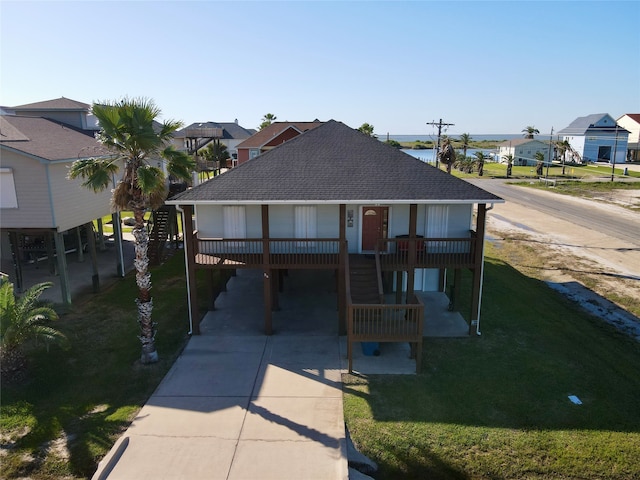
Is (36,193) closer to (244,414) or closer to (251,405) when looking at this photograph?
(251,405)

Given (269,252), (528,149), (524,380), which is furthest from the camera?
(528,149)

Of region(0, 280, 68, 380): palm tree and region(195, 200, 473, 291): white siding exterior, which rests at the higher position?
region(195, 200, 473, 291): white siding exterior

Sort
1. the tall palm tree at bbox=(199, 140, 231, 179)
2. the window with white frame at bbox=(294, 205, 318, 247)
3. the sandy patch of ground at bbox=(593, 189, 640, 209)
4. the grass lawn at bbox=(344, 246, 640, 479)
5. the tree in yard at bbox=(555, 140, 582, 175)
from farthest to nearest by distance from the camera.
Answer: the tree in yard at bbox=(555, 140, 582, 175), the tall palm tree at bbox=(199, 140, 231, 179), the sandy patch of ground at bbox=(593, 189, 640, 209), the window with white frame at bbox=(294, 205, 318, 247), the grass lawn at bbox=(344, 246, 640, 479)

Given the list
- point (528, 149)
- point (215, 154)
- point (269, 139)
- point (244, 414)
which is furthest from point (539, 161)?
point (244, 414)

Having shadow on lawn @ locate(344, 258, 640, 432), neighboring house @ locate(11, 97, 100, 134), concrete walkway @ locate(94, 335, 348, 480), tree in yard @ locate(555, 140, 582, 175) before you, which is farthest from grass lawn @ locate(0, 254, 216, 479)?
tree in yard @ locate(555, 140, 582, 175)

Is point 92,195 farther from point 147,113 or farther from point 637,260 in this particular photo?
point 637,260

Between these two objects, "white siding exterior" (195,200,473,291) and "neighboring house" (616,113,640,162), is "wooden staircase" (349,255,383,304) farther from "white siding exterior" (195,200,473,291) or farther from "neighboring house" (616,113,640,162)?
"neighboring house" (616,113,640,162)
